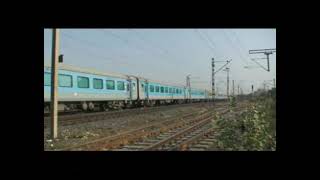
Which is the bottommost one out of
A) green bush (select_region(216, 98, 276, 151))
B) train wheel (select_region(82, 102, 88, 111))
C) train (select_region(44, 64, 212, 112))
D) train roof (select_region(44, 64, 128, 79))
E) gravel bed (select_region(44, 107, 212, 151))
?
gravel bed (select_region(44, 107, 212, 151))

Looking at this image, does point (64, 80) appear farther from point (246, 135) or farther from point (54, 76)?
point (246, 135)

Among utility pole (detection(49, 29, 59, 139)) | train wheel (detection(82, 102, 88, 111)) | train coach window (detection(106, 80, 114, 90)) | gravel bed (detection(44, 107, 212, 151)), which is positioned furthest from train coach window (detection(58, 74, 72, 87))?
utility pole (detection(49, 29, 59, 139))

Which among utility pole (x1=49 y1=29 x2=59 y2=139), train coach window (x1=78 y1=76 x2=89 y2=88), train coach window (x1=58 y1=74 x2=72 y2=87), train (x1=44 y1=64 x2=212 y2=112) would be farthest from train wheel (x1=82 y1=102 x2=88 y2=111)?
utility pole (x1=49 y1=29 x2=59 y2=139)

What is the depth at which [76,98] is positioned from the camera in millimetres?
15562

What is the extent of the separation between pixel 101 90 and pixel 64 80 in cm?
391

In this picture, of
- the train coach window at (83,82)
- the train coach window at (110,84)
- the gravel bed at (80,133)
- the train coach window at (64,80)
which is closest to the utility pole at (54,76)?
the gravel bed at (80,133)

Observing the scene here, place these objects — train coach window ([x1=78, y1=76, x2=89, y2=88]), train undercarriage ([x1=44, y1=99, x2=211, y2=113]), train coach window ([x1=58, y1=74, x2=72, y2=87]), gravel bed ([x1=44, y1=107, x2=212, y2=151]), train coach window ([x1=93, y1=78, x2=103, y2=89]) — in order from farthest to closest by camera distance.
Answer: train coach window ([x1=93, y1=78, x2=103, y2=89])
train coach window ([x1=78, y1=76, x2=89, y2=88])
train undercarriage ([x1=44, y1=99, x2=211, y2=113])
train coach window ([x1=58, y1=74, x2=72, y2=87])
gravel bed ([x1=44, y1=107, x2=212, y2=151])

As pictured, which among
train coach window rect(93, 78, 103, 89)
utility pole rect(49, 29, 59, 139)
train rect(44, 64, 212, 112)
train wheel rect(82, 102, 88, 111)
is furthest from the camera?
train coach window rect(93, 78, 103, 89)

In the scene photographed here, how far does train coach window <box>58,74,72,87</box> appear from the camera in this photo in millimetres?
14203

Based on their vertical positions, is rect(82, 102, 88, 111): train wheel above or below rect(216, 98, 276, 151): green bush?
above

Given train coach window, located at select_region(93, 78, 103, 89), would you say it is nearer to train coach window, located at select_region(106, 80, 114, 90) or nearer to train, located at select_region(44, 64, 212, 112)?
train, located at select_region(44, 64, 212, 112)

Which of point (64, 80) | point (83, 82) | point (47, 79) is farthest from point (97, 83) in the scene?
point (47, 79)

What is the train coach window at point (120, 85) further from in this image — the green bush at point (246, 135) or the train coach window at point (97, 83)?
the green bush at point (246, 135)

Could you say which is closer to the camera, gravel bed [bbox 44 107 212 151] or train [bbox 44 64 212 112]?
gravel bed [bbox 44 107 212 151]
